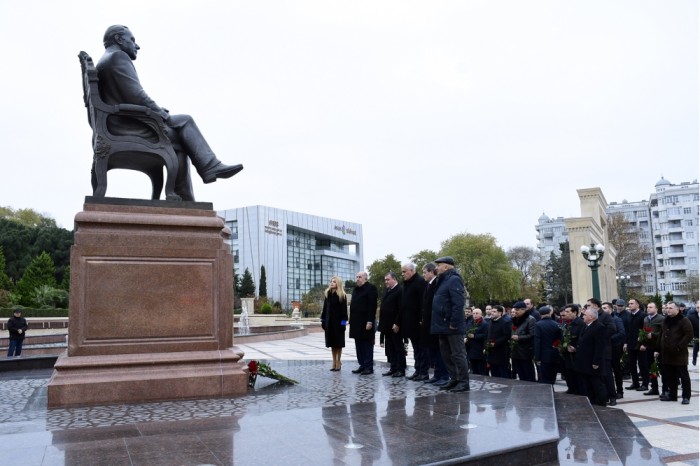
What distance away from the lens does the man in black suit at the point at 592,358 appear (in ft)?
24.8

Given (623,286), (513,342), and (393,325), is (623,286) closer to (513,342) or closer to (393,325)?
(513,342)

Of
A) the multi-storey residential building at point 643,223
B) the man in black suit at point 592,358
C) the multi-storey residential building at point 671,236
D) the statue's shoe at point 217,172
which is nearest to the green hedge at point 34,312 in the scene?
the statue's shoe at point 217,172

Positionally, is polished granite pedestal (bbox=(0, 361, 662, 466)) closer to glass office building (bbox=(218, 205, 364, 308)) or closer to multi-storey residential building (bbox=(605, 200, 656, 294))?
glass office building (bbox=(218, 205, 364, 308))

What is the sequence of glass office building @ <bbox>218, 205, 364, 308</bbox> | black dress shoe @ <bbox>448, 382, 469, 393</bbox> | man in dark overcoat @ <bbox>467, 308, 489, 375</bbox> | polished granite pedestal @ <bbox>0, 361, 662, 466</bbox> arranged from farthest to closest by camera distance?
glass office building @ <bbox>218, 205, 364, 308</bbox> → man in dark overcoat @ <bbox>467, 308, 489, 375</bbox> → black dress shoe @ <bbox>448, 382, 469, 393</bbox> → polished granite pedestal @ <bbox>0, 361, 662, 466</bbox>

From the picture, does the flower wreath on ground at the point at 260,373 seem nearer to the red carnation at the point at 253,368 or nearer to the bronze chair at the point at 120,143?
the red carnation at the point at 253,368

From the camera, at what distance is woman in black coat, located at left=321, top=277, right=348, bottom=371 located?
8.48 m

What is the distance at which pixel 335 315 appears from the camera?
8.56 m

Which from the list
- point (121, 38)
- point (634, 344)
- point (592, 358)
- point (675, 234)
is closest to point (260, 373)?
point (592, 358)

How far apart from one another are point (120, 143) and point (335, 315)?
401 centimetres

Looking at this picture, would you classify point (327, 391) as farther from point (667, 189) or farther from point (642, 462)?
point (667, 189)

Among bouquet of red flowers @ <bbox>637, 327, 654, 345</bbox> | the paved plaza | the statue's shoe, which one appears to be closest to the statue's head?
the statue's shoe

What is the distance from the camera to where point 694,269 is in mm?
87312

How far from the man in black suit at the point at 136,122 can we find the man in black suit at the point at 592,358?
5469 mm

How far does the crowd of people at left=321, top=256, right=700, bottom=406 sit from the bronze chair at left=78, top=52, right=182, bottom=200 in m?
3.02
